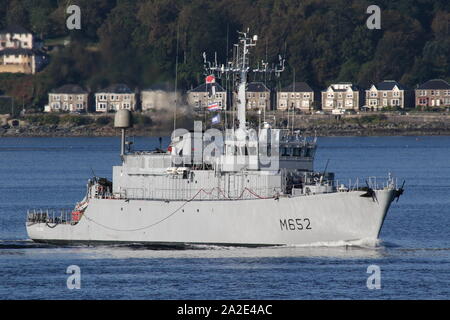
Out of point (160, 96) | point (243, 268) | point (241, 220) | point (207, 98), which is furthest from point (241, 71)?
point (160, 96)

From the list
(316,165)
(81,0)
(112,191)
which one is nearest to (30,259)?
(112,191)

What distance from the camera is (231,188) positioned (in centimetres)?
5681

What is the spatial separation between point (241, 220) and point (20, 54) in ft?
464

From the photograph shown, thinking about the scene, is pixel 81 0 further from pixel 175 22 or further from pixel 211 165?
pixel 211 165

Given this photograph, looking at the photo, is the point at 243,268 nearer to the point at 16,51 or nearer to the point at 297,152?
the point at 297,152

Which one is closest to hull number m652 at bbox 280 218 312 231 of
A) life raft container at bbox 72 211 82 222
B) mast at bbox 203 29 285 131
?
mast at bbox 203 29 285 131

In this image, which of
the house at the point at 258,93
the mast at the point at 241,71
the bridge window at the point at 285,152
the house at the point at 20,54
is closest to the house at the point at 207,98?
the mast at the point at 241,71

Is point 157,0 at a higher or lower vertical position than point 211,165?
higher

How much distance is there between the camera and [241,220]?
55.3 meters

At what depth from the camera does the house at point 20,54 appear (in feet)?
594

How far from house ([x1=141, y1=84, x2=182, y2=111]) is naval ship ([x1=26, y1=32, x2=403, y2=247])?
1247 cm

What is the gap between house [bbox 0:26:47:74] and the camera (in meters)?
181

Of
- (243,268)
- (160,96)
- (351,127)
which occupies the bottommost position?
(243,268)

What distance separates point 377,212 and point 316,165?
212ft
